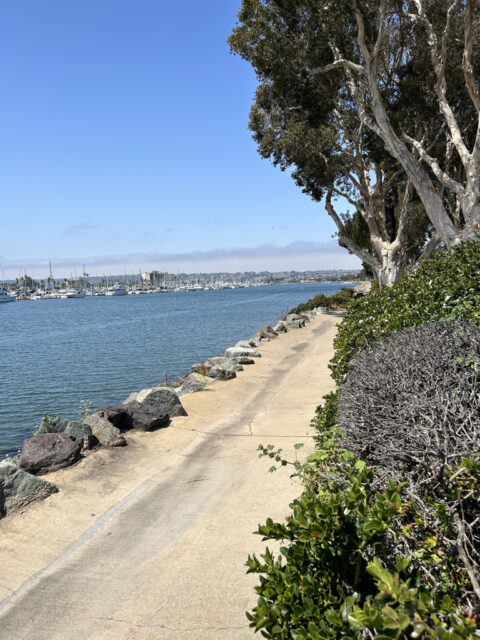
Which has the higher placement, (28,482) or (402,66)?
(402,66)

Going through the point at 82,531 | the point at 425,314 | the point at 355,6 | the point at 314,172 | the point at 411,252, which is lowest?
the point at 82,531

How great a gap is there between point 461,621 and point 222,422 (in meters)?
8.72

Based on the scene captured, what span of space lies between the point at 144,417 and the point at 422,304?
6.11 meters

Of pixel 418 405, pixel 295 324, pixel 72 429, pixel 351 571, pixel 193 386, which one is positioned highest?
pixel 418 405

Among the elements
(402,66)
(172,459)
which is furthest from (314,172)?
(172,459)

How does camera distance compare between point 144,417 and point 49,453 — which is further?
point 144,417

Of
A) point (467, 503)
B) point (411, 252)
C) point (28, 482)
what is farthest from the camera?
point (411, 252)

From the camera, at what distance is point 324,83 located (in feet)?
64.0

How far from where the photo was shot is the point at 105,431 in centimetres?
906

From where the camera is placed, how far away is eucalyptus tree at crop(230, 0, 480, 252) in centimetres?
1317

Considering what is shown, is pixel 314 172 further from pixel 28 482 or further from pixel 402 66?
pixel 28 482

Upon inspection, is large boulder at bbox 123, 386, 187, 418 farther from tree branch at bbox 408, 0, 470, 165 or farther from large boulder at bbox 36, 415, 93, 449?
tree branch at bbox 408, 0, 470, 165

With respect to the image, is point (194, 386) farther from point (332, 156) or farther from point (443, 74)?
point (332, 156)

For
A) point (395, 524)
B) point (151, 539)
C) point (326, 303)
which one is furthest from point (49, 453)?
point (326, 303)
